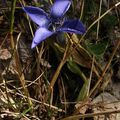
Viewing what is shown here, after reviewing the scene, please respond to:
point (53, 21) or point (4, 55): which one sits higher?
point (53, 21)

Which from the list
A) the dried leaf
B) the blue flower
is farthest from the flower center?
the dried leaf

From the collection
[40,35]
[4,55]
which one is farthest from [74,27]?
[4,55]

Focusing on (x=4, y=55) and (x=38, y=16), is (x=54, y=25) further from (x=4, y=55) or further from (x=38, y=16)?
(x=4, y=55)

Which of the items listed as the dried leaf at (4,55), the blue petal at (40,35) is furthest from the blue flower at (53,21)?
the dried leaf at (4,55)

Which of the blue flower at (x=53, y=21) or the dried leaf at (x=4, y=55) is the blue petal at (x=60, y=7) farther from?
the dried leaf at (x=4, y=55)

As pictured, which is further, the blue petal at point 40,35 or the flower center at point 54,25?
the flower center at point 54,25

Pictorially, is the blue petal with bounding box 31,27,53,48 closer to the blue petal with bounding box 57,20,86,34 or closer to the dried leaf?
the blue petal with bounding box 57,20,86,34
